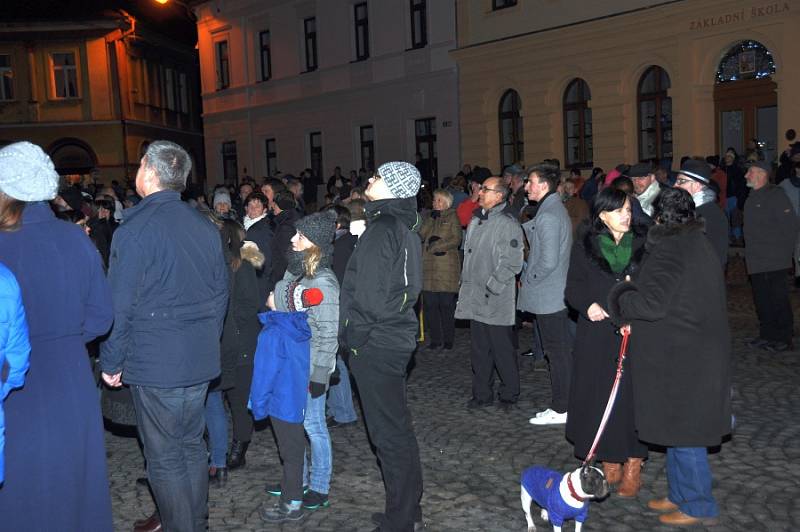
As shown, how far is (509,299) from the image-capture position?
7777 mm

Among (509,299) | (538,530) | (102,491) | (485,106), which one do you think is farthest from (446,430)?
(485,106)

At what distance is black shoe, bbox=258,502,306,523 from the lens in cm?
540

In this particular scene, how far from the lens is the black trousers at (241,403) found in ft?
21.0

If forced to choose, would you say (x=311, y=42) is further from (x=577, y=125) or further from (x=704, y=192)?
(x=704, y=192)

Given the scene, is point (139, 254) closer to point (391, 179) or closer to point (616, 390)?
point (391, 179)

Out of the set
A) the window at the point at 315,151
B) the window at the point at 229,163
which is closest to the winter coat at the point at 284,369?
the window at the point at 315,151

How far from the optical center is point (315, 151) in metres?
31.5

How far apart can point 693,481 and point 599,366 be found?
2.80 ft

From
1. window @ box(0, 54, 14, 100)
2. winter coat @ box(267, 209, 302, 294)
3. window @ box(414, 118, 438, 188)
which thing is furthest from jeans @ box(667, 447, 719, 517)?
window @ box(0, 54, 14, 100)

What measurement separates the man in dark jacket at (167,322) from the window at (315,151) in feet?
87.3

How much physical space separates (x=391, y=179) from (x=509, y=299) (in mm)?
2932

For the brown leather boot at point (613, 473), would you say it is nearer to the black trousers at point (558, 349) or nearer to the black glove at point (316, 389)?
the black trousers at point (558, 349)

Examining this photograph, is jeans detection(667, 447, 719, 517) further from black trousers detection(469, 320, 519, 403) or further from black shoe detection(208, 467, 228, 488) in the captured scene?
black shoe detection(208, 467, 228, 488)

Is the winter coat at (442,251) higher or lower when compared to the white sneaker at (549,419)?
higher
